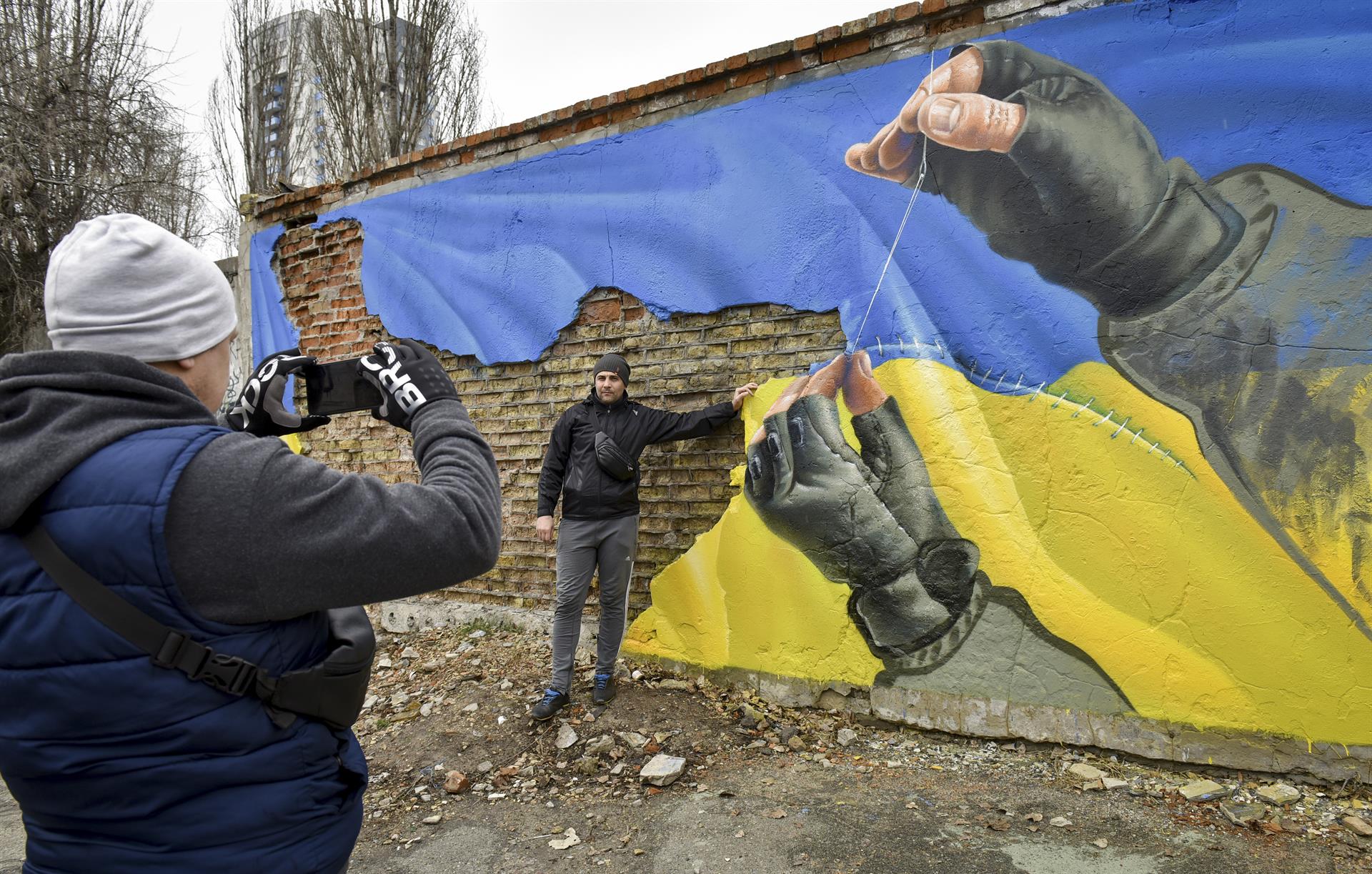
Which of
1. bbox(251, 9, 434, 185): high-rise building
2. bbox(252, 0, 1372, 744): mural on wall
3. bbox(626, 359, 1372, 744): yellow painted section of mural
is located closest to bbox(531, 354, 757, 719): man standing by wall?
bbox(252, 0, 1372, 744): mural on wall

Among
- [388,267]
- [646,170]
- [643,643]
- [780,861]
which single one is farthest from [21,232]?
[780,861]

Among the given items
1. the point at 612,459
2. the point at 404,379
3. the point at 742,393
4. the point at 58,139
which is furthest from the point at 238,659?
the point at 58,139

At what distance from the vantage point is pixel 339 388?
1491 millimetres

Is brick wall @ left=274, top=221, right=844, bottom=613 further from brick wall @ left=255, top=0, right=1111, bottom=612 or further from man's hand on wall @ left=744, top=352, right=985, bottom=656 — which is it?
man's hand on wall @ left=744, top=352, right=985, bottom=656

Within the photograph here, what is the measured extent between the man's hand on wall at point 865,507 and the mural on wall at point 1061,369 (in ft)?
0.04

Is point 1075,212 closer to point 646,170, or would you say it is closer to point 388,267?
point 646,170

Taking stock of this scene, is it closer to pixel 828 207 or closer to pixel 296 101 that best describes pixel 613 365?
pixel 828 207

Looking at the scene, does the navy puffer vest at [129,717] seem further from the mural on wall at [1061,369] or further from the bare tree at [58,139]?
the bare tree at [58,139]

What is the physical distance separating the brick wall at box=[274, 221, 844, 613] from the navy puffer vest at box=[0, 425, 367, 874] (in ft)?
10.5

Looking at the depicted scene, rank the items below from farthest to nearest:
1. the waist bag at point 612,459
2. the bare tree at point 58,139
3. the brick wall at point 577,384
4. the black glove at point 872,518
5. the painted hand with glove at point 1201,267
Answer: the bare tree at point 58,139
the brick wall at point 577,384
the waist bag at point 612,459
the black glove at point 872,518
the painted hand with glove at point 1201,267

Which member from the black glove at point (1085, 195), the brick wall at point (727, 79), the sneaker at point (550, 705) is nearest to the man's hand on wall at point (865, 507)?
the black glove at point (1085, 195)

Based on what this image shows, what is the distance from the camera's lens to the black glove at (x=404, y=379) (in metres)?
1.38

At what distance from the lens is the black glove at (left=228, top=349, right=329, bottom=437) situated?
4.70ft

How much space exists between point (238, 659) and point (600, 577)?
317cm
